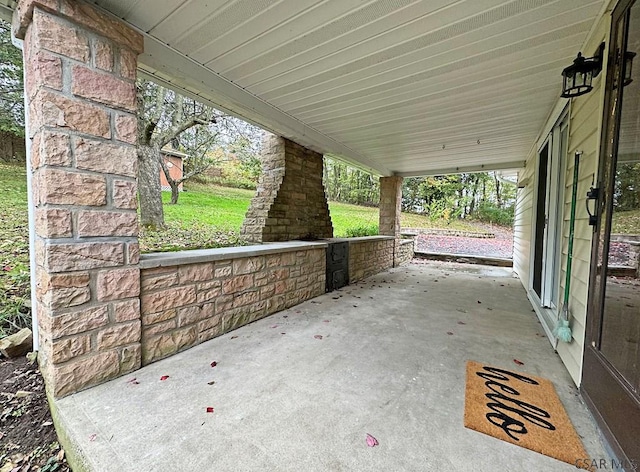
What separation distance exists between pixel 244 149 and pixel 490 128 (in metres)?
4.97

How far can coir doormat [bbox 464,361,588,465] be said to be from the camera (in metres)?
1.36

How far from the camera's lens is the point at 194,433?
1392 millimetres

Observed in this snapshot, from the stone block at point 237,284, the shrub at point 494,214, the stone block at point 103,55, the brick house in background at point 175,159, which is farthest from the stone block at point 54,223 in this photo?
the shrub at point 494,214

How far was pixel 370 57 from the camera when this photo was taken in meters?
2.23

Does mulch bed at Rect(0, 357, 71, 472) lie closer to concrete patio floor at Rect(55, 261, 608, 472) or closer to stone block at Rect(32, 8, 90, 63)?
concrete patio floor at Rect(55, 261, 608, 472)

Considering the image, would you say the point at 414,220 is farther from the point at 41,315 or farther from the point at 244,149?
the point at 41,315

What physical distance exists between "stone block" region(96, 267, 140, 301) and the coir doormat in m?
2.26

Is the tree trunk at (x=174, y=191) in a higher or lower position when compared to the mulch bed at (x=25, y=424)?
higher

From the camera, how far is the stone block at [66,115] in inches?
61.1

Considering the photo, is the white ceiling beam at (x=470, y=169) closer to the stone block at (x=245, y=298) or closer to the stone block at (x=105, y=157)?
the stone block at (x=245, y=298)

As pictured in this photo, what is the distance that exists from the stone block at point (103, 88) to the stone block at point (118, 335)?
1.48 meters

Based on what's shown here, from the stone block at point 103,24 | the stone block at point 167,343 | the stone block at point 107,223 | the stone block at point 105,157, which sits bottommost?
the stone block at point 167,343

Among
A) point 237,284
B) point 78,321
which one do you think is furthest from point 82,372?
point 237,284

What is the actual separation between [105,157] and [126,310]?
3.40ft
